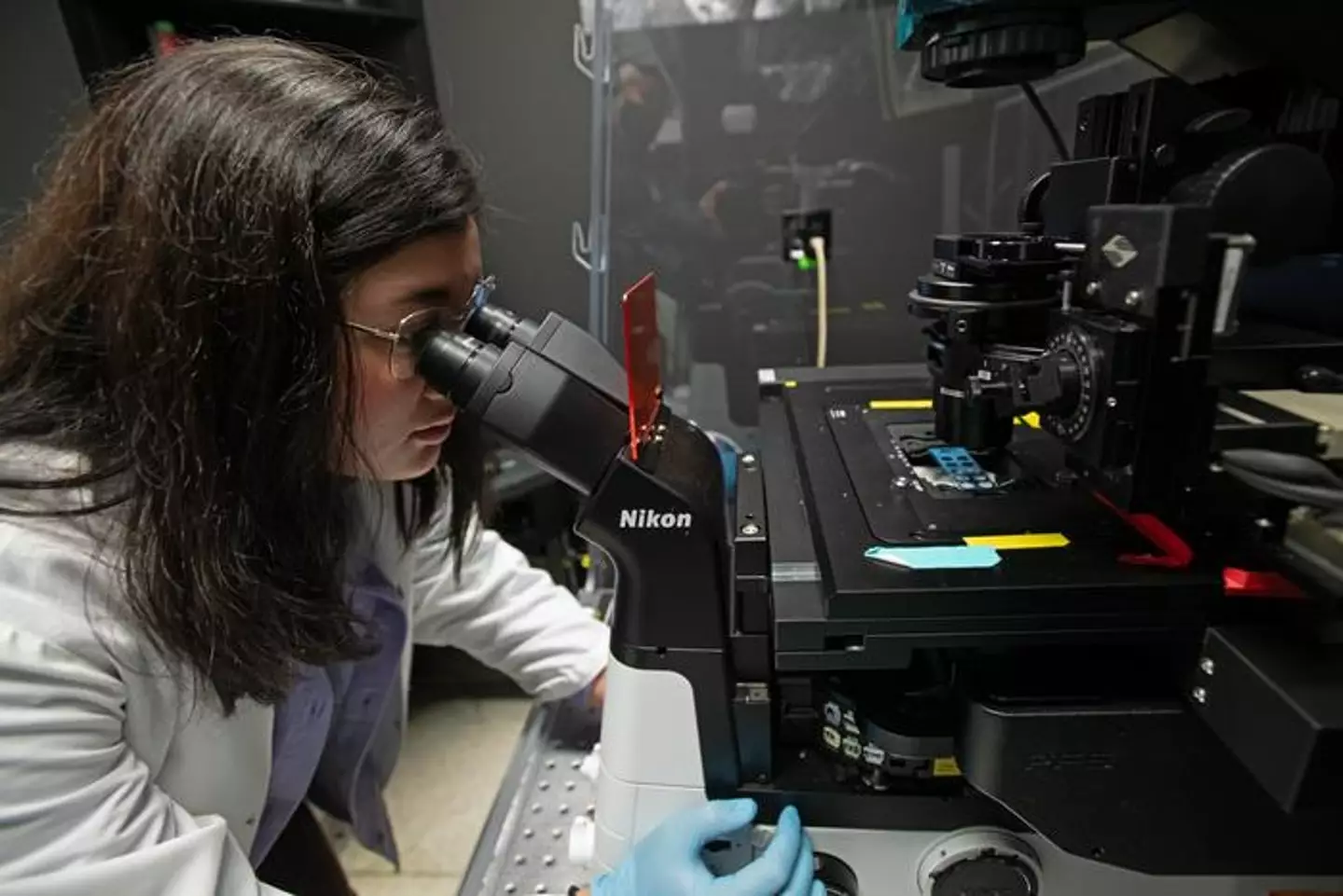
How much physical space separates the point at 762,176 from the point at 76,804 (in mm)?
1120

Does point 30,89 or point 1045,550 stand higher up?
point 30,89

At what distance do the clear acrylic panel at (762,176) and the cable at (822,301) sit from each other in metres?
0.01

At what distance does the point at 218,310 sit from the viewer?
0.59 meters

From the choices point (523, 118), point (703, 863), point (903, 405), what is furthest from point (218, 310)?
point (523, 118)

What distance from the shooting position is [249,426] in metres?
0.63

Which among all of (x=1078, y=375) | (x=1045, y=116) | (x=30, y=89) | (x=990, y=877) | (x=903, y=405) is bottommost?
(x=990, y=877)

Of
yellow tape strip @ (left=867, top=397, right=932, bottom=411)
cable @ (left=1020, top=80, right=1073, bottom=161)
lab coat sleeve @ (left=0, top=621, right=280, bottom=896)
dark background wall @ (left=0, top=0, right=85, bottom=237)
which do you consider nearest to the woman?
lab coat sleeve @ (left=0, top=621, right=280, bottom=896)

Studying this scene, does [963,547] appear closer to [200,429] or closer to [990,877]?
[990,877]

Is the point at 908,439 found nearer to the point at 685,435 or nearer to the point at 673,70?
the point at 685,435

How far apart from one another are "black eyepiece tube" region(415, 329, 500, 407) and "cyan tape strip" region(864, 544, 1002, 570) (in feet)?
0.89

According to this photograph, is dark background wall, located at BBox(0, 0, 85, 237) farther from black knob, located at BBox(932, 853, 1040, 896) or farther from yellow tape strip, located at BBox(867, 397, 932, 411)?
black knob, located at BBox(932, 853, 1040, 896)

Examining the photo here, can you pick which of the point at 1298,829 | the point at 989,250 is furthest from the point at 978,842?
the point at 989,250

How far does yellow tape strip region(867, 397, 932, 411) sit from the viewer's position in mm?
834

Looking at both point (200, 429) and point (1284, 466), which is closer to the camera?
point (1284, 466)
